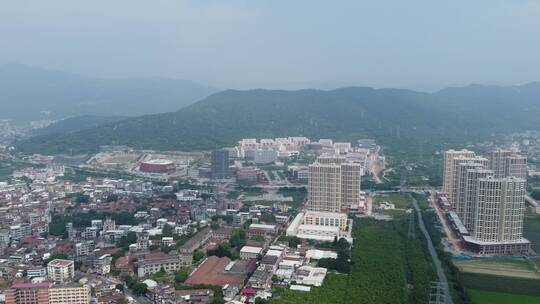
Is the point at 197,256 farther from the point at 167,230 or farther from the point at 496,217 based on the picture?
the point at 496,217

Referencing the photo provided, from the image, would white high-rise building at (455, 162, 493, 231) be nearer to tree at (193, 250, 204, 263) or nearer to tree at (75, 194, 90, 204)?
tree at (193, 250, 204, 263)

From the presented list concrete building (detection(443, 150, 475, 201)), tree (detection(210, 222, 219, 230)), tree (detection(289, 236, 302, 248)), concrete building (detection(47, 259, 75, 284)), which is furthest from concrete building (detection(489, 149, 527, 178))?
concrete building (detection(47, 259, 75, 284))

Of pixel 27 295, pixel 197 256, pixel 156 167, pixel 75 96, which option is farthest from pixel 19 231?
pixel 75 96

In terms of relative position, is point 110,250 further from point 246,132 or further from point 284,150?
point 246,132

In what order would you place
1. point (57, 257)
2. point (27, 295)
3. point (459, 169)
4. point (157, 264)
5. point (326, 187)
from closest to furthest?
point (27, 295), point (157, 264), point (57, 257), point (459, 169), point (326, 187)

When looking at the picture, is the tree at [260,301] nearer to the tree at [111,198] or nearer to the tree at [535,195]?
the tree at [111,198]

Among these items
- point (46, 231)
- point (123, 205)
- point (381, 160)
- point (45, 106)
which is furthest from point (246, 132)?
point (45, 106)
